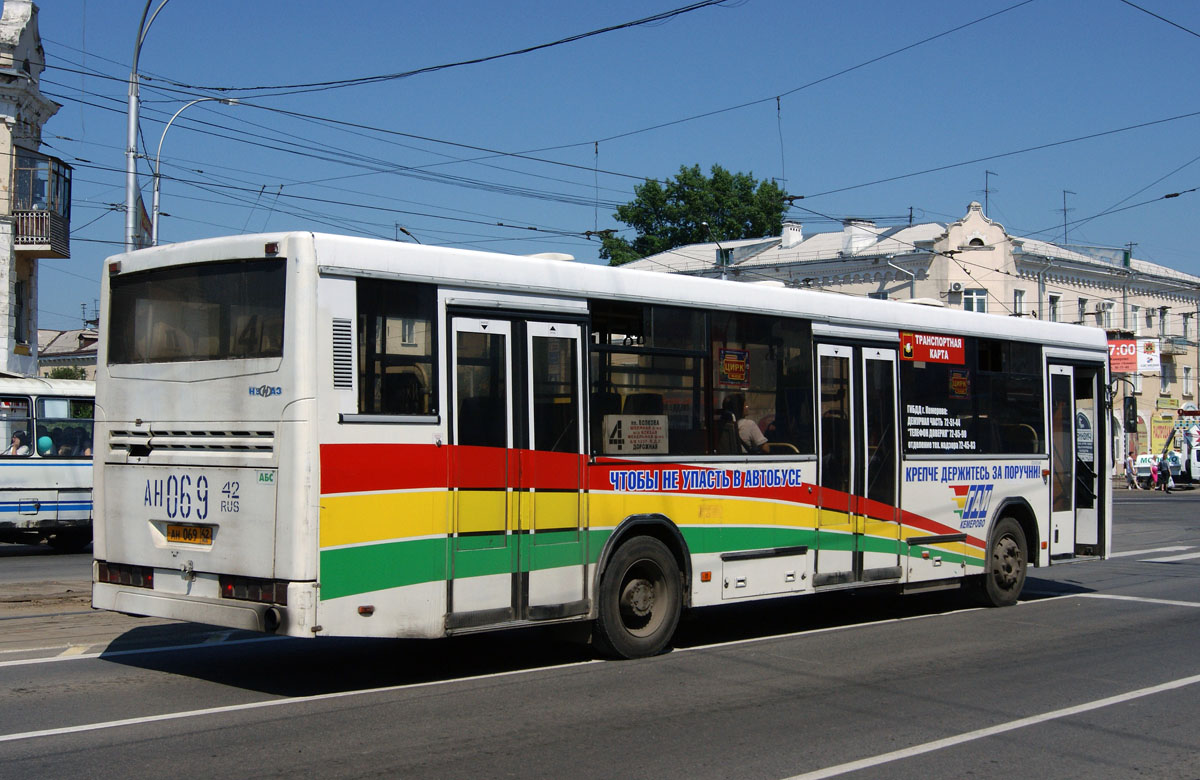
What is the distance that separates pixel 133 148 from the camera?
2120 cm

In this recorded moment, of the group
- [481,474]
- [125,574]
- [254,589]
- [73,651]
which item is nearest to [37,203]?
[73,651]

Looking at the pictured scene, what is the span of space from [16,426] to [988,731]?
54.6 ft

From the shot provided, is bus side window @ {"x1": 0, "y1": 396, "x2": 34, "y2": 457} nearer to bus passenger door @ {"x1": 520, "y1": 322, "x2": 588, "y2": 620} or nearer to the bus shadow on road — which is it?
the bus shadow on road

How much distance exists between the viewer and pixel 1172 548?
865 inches

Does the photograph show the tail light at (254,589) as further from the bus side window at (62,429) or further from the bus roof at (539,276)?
the bus side window at (62,429)

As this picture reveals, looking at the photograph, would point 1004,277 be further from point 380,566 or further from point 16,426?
point 380,566

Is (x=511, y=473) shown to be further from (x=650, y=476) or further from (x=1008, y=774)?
(x=1008, y=774)

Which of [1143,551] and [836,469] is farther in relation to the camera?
[1143,551]

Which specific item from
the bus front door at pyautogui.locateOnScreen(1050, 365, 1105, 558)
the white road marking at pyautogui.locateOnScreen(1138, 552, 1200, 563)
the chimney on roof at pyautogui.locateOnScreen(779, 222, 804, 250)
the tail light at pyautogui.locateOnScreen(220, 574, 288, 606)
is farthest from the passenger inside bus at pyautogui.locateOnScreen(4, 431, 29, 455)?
the chimney on roof at pyautogui.locateOnScreen(779, 222, 804, 250)

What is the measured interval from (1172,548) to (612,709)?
17505 mm

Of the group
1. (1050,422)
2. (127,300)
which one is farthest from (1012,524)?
(127,300)

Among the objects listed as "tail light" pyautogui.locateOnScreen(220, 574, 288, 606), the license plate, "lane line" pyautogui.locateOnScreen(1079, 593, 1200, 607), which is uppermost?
the license plate

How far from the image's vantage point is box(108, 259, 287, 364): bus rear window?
315 inches

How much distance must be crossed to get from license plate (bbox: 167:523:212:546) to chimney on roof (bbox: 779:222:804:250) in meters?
55.1
